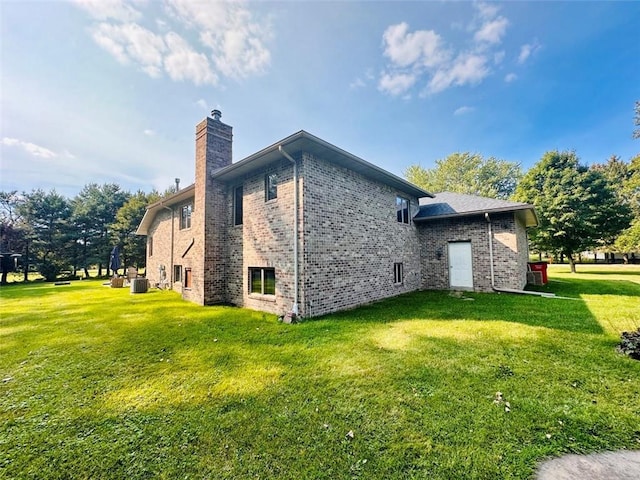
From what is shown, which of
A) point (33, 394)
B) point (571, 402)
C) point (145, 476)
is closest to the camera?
point (145, 476)

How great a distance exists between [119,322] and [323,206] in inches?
256

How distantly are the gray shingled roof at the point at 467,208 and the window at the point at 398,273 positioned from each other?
8.71 feet

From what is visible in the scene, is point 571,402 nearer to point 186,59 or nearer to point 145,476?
point 145,476

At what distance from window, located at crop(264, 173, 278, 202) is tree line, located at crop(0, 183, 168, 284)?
73.6ft

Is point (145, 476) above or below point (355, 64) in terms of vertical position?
below

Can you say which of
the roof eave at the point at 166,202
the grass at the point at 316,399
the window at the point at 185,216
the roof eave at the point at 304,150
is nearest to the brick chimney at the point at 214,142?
the roof eave at the point at 304,150

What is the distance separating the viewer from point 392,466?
209 centimetres

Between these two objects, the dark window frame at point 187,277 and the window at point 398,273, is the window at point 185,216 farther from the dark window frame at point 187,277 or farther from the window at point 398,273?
the window at point 398,273

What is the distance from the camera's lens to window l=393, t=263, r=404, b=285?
10.4 meters

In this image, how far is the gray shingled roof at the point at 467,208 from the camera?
9703 millimetres

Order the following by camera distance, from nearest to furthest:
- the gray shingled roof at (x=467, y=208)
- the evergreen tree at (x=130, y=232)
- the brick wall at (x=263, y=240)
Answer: the brick wall at (x=263, y=240), the gray shingled roof at (x=467, y=208), the evergreen tree at (x=130, y=232)

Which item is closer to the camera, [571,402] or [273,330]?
[571,402]

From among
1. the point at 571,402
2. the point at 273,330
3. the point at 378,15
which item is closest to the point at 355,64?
the point at 378,15

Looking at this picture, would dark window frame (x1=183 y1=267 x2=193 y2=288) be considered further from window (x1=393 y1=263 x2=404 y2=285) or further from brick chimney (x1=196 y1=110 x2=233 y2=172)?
window (x1=393 y1=263 x2=404 y2=285)
